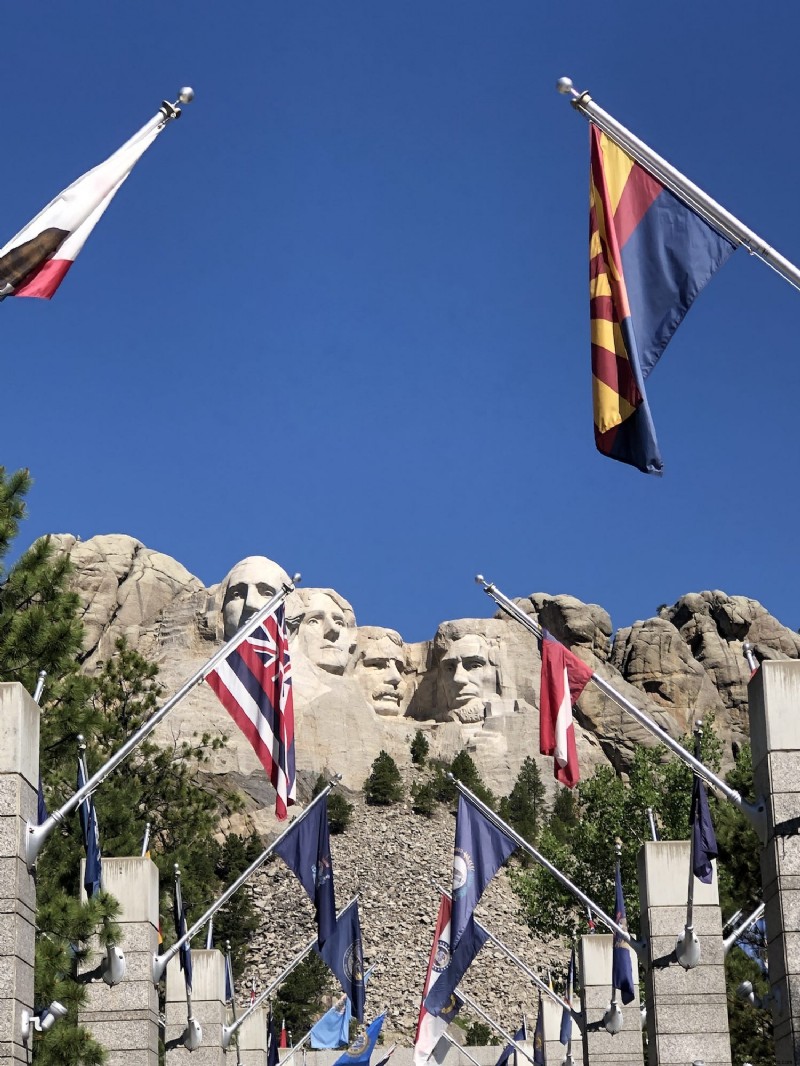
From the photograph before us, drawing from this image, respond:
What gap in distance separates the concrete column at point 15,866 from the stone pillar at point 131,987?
21.5 ft

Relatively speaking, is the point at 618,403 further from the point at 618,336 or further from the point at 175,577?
the point at 175,577

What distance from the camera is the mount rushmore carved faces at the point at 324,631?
115062 mm

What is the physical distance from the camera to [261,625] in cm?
1936

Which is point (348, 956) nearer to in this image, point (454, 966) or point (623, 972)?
point (454, 966)

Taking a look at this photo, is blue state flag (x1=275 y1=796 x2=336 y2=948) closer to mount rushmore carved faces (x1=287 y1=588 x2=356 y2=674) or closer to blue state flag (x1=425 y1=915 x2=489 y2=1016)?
blue state flag (x1=425 y1=915 x2=489 y2=1016)

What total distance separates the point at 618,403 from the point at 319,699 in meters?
97.8

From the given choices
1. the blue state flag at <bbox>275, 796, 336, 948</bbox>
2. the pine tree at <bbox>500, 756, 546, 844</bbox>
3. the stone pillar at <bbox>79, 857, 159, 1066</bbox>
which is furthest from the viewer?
the pine tree at <bbox>500, 756, 546, 844</bbox>

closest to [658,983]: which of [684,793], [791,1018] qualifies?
[791,1018]

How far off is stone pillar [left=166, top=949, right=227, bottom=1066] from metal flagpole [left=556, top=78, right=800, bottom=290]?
61.6 ft

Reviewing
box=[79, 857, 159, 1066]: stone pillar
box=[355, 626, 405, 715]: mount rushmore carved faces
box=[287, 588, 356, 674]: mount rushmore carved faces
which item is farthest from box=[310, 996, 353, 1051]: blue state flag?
box=[355, 626, 405, 715]: mount rushmore carved faces

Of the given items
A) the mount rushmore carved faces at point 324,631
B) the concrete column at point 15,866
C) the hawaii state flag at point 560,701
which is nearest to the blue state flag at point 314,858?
the hawaii state flag at point 560,701

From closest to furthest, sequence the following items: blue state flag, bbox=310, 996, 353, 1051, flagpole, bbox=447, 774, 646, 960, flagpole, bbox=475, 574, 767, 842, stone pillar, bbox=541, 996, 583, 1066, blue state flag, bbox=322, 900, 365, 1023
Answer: flagpole, bbox=475, 574, 767, 842, flagpole, bbox=447, 774, 646, 960, blue state flag, bbox=322, 900, 365, 1023, blue state flag, bbox=310, 996, 353, 1051, stone pillar, bbox=541, 996, 583, 1066

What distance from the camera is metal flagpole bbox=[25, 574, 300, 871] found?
14.5 metres

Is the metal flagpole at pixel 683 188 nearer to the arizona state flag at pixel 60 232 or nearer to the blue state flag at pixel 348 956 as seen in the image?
the arizona state flag at pixel 60 232
